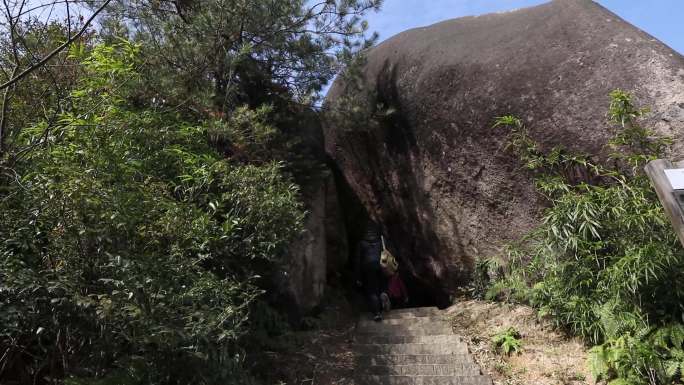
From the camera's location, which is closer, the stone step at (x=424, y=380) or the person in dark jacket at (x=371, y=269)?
the stone step at (x=424, y=380)

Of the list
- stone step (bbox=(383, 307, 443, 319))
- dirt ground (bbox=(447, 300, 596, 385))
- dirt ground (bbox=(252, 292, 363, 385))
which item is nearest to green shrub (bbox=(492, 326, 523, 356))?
dirt ground (bbox=(447, 300, 596, 385))

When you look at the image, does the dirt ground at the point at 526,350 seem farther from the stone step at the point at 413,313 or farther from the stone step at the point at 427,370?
the stone step at the point at 413,313

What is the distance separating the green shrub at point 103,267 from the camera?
12.3 ft

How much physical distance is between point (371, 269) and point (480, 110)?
2.97m

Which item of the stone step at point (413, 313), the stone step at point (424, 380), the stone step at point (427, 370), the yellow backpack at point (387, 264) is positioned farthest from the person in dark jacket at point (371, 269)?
the stone step at point (424, 380)

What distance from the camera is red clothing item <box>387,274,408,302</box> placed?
8.71 metres

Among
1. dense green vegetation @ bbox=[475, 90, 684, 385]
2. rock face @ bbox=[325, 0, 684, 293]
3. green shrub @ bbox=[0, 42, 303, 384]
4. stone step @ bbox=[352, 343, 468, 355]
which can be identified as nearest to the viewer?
green shrub @ bbox=[0, 42, 303, 384]

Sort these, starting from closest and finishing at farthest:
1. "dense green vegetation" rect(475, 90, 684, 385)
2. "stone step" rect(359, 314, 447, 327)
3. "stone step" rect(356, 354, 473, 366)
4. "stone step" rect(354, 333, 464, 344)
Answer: "dense green vegetation" rect(475, 90, 684, 385)
"stone step" rect(356, 354, 473, 366)
"stone step" rect(354, 333, 464, 344)
"stone step" rect(359, 314, 447, 327)

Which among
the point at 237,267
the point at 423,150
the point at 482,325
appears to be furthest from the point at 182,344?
the point at 423,150

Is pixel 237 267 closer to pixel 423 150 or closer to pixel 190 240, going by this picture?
pixel 190 240

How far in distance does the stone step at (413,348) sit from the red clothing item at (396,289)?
86.9 inches

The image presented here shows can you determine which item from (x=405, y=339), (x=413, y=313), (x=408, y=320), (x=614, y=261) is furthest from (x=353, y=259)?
(x=614, y=261)

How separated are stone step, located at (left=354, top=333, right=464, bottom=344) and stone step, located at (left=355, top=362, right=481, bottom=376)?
56cm

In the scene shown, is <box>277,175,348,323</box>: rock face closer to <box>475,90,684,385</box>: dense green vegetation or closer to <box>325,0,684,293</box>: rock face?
<box>325,0,684,293</box>: rock face
